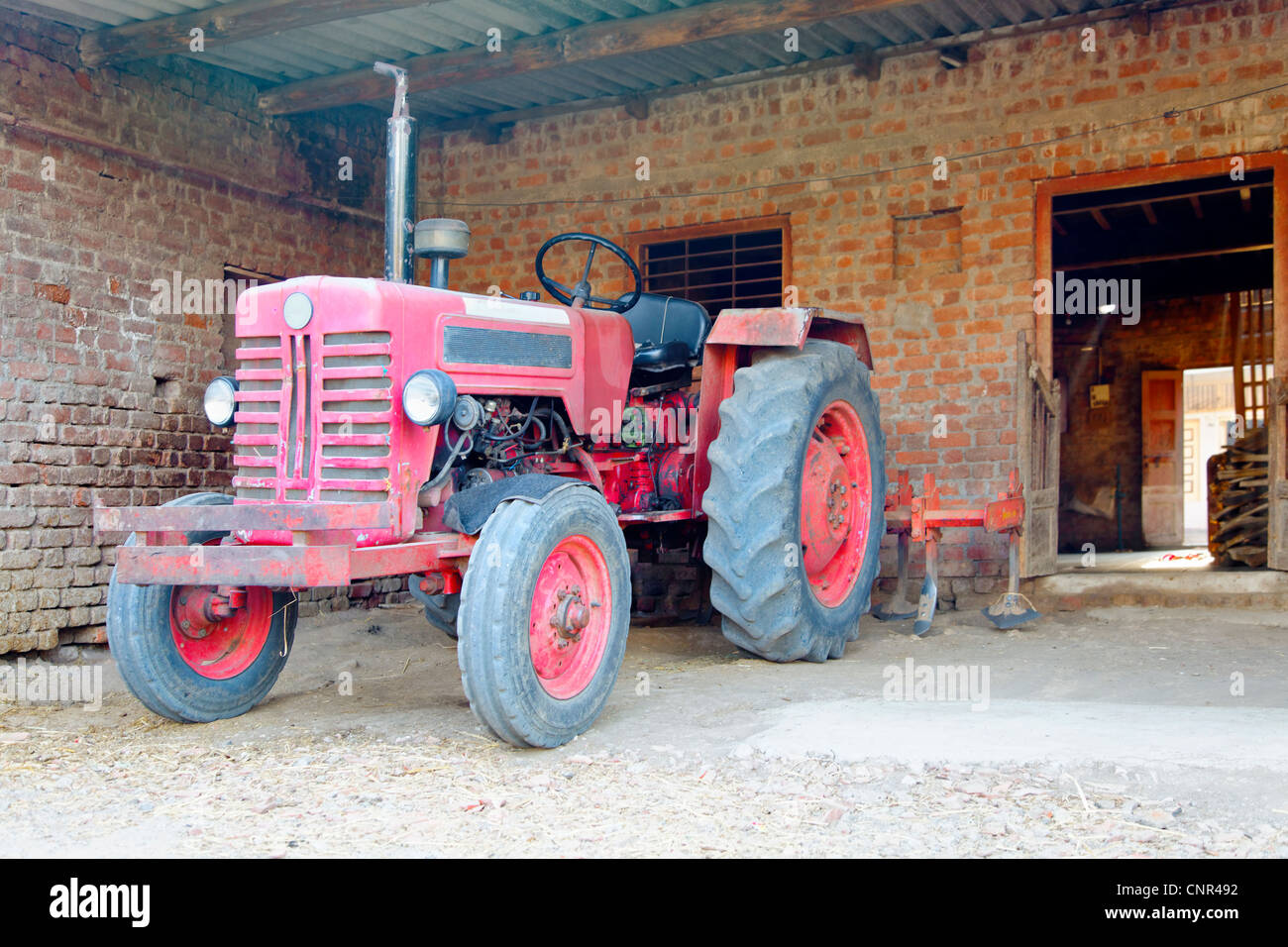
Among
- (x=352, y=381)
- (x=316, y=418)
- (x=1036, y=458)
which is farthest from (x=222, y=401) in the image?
(x=1036, y=458)

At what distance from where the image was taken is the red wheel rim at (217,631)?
14.1 ft

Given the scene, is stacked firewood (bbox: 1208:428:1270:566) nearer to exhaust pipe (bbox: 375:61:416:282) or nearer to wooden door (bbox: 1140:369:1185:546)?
wooden door (bbox: 1140:369:1185:546)

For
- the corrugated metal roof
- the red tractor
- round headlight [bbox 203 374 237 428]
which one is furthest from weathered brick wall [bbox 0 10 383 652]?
round headlight [bbox 203 374 237 428]

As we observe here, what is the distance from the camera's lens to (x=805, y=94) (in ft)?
26.2

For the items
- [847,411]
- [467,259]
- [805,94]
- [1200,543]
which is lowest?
[1200,543]

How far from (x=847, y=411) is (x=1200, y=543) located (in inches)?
431

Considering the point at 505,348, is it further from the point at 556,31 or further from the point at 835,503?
the point at 556,31

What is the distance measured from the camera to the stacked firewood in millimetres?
9406

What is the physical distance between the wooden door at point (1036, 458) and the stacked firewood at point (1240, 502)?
2.15m

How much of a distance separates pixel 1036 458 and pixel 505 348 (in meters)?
3.99

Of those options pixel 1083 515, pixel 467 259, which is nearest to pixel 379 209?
pixel 467 259

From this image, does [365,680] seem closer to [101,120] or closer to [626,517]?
[626,517]

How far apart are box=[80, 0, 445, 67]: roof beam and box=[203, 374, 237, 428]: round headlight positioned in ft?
8.99

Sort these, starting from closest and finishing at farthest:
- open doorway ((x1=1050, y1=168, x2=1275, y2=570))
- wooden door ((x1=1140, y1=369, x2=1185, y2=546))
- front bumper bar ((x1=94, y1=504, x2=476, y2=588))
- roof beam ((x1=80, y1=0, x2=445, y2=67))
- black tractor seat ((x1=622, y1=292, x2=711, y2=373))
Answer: front bumper bar ((x1=94, y1=504, x2=476, y2=588)) → black tractor seat ((x1=622, y1=292, x2=711, y2=373)) → roof beam ((x1=80, y1=0, x2=445, y2=67)) → open doorway ((x1=1050, y1=168, x2=1275, y2=570)) → wooden door ((x1=1140, y1=369, x2=1185, y2=546))
